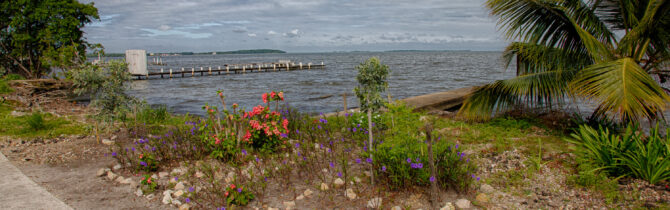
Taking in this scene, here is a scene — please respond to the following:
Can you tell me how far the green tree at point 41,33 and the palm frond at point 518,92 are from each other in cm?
1391

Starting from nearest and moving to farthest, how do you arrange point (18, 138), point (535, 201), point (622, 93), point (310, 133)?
1. point (535, 201)
2. point (622, 93)
3. point (310, 133)
4. point (18, 138)

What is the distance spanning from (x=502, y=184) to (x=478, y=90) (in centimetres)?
328

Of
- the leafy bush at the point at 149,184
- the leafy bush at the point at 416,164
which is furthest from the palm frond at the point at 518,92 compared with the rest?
the leafy bush at the point at 149,184

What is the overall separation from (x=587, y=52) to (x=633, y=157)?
Result: 9.29 feet

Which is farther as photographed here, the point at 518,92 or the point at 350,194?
the point at 518,92

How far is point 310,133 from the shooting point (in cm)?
611

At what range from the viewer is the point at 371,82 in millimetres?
4422

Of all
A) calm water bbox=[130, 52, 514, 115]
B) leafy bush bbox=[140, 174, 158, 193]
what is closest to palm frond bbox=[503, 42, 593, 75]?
calm water bbox=[130, 52, 514, 115]

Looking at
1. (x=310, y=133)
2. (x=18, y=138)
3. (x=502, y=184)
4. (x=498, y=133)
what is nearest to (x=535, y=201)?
(x=502, y=184)

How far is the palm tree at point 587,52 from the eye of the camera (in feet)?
16.8

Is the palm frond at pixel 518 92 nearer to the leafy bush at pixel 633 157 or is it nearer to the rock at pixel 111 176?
the leafy bush at pixel 633 157

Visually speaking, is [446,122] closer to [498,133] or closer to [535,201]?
[498,133]

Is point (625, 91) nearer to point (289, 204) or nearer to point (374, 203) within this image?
point (374, 203)

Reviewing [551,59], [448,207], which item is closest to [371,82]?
[448,207]
